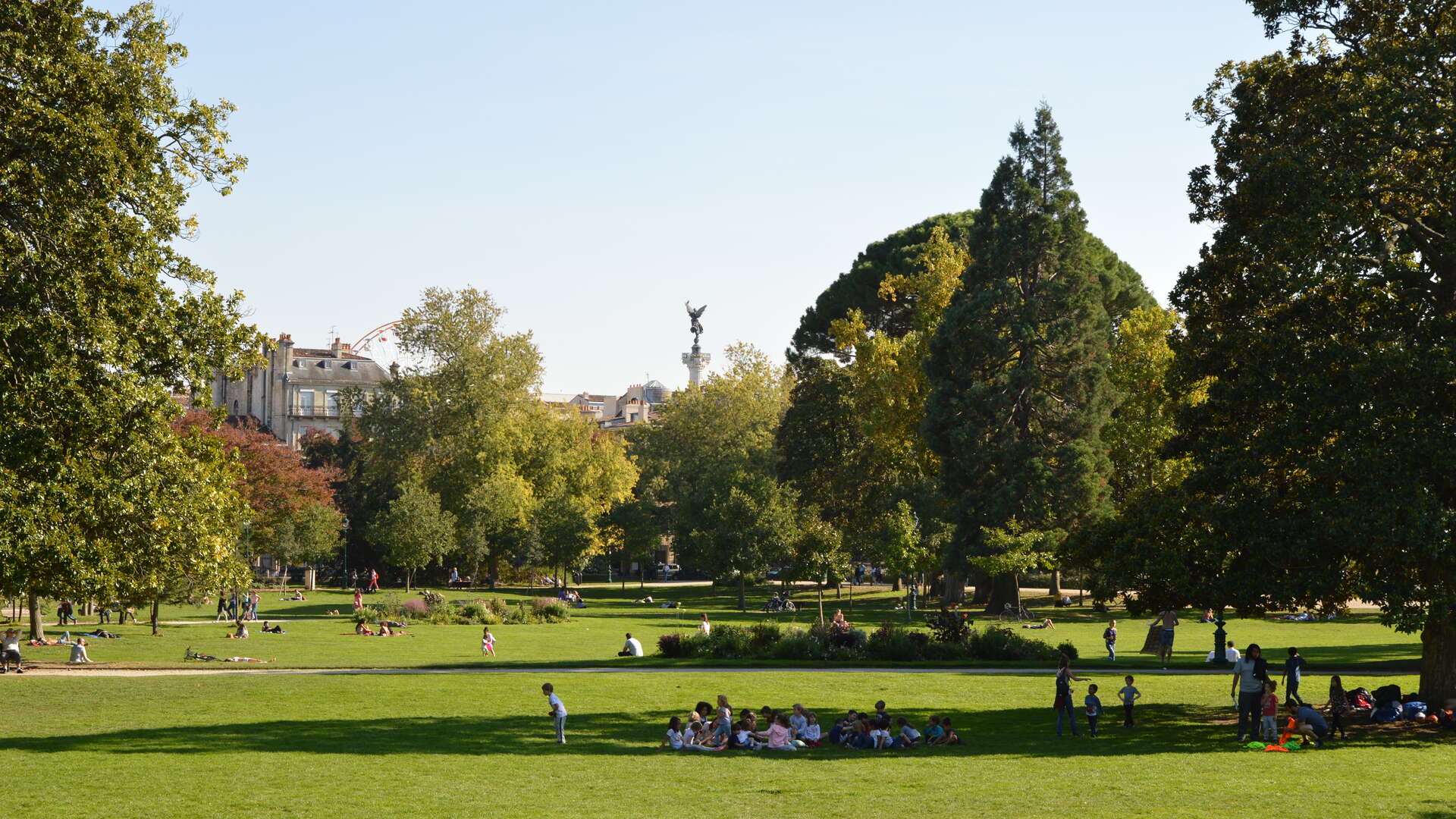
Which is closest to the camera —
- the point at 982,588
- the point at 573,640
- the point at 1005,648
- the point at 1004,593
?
the point at 1005,648

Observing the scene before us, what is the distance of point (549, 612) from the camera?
55.2 metres

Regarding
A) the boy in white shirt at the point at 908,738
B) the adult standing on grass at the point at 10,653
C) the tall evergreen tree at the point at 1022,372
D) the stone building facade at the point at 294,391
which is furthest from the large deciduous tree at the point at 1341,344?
the stone building facade at the point at 294,391

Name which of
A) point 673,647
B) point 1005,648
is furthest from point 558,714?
point 1005,648

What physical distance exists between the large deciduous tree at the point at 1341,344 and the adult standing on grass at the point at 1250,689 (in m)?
1.28

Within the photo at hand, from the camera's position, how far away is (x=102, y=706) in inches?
1048

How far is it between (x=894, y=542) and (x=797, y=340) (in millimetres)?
24256

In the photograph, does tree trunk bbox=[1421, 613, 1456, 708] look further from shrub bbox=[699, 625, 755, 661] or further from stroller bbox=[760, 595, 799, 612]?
stroller bbox=[760, 595, 799, 612]

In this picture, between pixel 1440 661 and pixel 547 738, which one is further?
pixel 1440 661

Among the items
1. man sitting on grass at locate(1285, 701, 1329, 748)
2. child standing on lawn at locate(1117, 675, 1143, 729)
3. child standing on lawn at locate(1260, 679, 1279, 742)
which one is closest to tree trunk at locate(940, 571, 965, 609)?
child standing on lawn at locate(1117, 675, 1143, 729)

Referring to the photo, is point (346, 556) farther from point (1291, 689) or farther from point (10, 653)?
point (1291, 689)

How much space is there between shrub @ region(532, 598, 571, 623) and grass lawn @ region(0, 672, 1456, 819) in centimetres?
2466

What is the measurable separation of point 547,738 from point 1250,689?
1223 cm

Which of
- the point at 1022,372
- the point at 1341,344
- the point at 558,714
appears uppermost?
the point at 1022,372

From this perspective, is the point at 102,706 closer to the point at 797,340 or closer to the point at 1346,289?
the point at 1346,289
